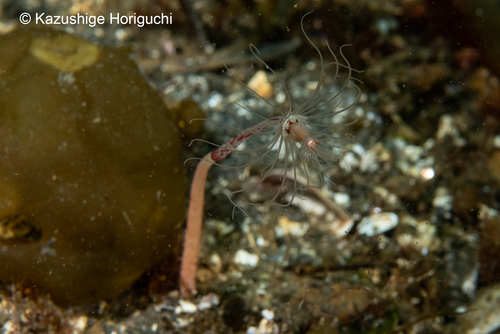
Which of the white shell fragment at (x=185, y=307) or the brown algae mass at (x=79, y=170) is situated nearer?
the brown algae mass at (x=79, y=170)

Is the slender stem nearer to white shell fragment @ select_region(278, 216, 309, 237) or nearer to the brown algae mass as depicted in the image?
the brown algae mass

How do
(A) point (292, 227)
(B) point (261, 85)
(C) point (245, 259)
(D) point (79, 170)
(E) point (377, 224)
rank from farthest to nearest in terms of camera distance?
(B) point (261, 85) → (E) point (377, 224) → (A) point (292, 227) → (C) point (245, 259) → (D) point (79, 170)

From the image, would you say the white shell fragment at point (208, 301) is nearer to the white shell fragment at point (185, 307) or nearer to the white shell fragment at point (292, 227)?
the white shell fragment at point (185, 307)

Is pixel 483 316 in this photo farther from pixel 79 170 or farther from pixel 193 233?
pixel 79 170

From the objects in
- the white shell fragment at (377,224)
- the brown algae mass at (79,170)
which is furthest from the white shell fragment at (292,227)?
the brown algae mass at (79,170)

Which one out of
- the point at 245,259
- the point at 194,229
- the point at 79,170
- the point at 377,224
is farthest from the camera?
the point at 377,224

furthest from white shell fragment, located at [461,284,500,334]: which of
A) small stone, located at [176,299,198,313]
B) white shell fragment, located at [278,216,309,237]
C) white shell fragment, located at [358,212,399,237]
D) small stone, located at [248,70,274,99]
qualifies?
small stone, located at [248,70,274,99]

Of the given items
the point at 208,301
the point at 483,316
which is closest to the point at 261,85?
the point at 208,301
